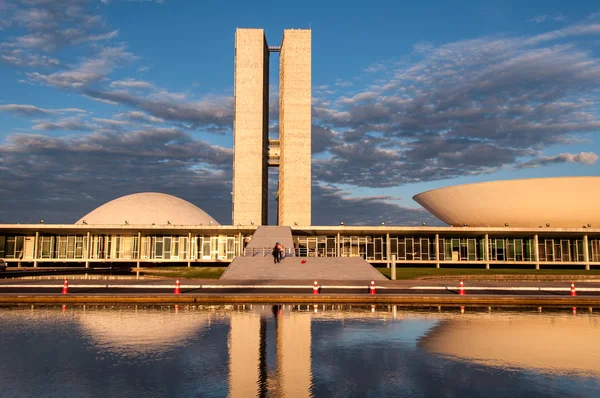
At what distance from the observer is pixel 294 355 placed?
35.9 ft

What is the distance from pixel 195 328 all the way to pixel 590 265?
189ft

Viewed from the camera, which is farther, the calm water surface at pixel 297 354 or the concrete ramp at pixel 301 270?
the concrete ramp at pixel 301 270

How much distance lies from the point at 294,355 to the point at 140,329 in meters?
5.19

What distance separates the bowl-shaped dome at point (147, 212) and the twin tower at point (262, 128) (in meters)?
9.11

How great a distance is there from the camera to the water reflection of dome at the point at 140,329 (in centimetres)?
1173

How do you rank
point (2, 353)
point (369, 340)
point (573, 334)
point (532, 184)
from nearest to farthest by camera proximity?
1. point (2, 353)
2. point (369, 340)
3. point (573, 334)
4. point (532, 184)

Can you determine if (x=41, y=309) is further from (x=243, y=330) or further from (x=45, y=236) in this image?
(x=45, y=236)

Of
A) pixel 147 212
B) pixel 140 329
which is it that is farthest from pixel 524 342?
pixel 147 212

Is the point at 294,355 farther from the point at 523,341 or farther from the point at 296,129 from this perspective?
the point at 296,129

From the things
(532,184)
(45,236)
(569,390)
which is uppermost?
(532,184)

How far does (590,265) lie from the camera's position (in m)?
58.8

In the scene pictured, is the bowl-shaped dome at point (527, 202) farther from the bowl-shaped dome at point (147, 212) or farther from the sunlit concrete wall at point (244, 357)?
the sunlit concrete wall at point (244, 357)

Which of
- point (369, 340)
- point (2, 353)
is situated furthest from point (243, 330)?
point (2, 353)

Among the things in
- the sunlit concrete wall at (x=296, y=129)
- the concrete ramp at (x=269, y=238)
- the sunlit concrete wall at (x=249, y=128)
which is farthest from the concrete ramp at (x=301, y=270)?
the sunlit concrete wall at (x=249, y=128)
